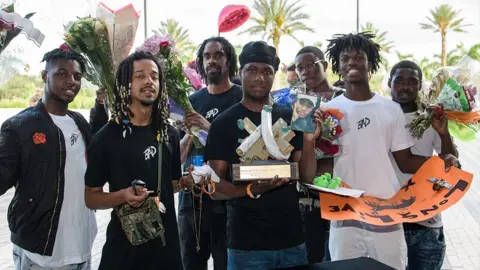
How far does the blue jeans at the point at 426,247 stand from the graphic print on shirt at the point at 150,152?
5.67ft

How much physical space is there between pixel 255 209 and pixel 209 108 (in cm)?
109

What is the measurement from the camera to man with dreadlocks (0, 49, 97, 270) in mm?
2351

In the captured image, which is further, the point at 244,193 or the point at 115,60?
the point at 115,60

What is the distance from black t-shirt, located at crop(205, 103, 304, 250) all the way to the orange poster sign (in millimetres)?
186

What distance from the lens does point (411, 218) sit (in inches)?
89.8

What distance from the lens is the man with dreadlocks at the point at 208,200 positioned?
328cm

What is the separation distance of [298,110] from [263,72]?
0.99 feet

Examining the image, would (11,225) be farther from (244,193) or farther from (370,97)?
(370,97)

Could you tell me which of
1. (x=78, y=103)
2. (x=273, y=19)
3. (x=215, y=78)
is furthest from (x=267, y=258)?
(x=273, y=19)

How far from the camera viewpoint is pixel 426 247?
2967 mm

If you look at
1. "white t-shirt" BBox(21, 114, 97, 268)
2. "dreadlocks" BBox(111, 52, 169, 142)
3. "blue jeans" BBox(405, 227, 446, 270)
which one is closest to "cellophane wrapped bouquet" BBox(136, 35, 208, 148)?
"dreadlocks" BBox(111, 52, 169, 142)

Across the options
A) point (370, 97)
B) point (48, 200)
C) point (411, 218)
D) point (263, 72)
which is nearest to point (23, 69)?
point (48, 200)

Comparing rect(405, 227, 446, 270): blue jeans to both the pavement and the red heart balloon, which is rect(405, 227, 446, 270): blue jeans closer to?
the pavement

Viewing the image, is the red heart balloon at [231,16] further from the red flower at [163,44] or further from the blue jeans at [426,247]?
the blue jeans at [426,247]
